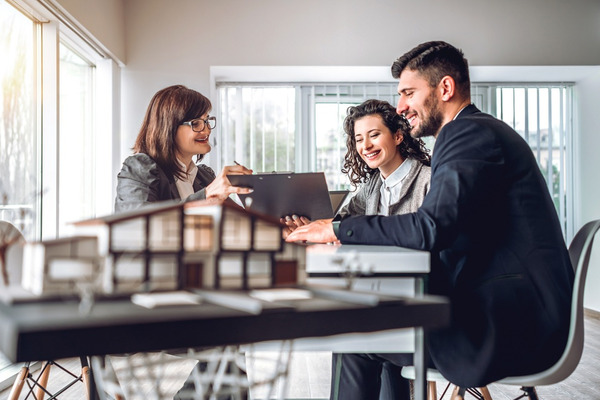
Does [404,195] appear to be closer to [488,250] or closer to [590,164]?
[488,250]

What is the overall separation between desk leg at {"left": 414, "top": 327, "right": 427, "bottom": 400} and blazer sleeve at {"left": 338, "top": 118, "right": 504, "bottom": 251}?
39 cm

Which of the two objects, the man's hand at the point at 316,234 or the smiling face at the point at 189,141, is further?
the smiling face at the point at 189,141

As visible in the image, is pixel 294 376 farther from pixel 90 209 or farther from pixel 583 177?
pixel 583 177

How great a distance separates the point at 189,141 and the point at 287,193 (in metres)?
0.63

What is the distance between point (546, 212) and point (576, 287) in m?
0.19

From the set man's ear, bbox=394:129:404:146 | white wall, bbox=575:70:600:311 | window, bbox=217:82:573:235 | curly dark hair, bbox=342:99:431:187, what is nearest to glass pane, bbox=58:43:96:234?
window, bbox=217:82:573:235

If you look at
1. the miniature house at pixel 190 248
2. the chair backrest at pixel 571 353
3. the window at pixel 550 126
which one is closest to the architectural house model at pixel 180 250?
the miniature house at pixel 190 248

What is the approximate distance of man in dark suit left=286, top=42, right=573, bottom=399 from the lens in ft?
4.10

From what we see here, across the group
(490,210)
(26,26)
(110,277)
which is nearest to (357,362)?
(490,210)

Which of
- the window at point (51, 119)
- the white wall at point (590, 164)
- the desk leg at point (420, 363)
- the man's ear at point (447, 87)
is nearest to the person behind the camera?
the desk leg at point (420, 363)

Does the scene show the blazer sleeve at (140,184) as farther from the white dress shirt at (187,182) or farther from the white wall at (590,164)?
the white wall at (590,164)

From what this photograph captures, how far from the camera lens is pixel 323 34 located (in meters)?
4.20

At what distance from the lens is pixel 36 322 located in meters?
0.58

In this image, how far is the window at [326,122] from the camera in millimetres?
4703
